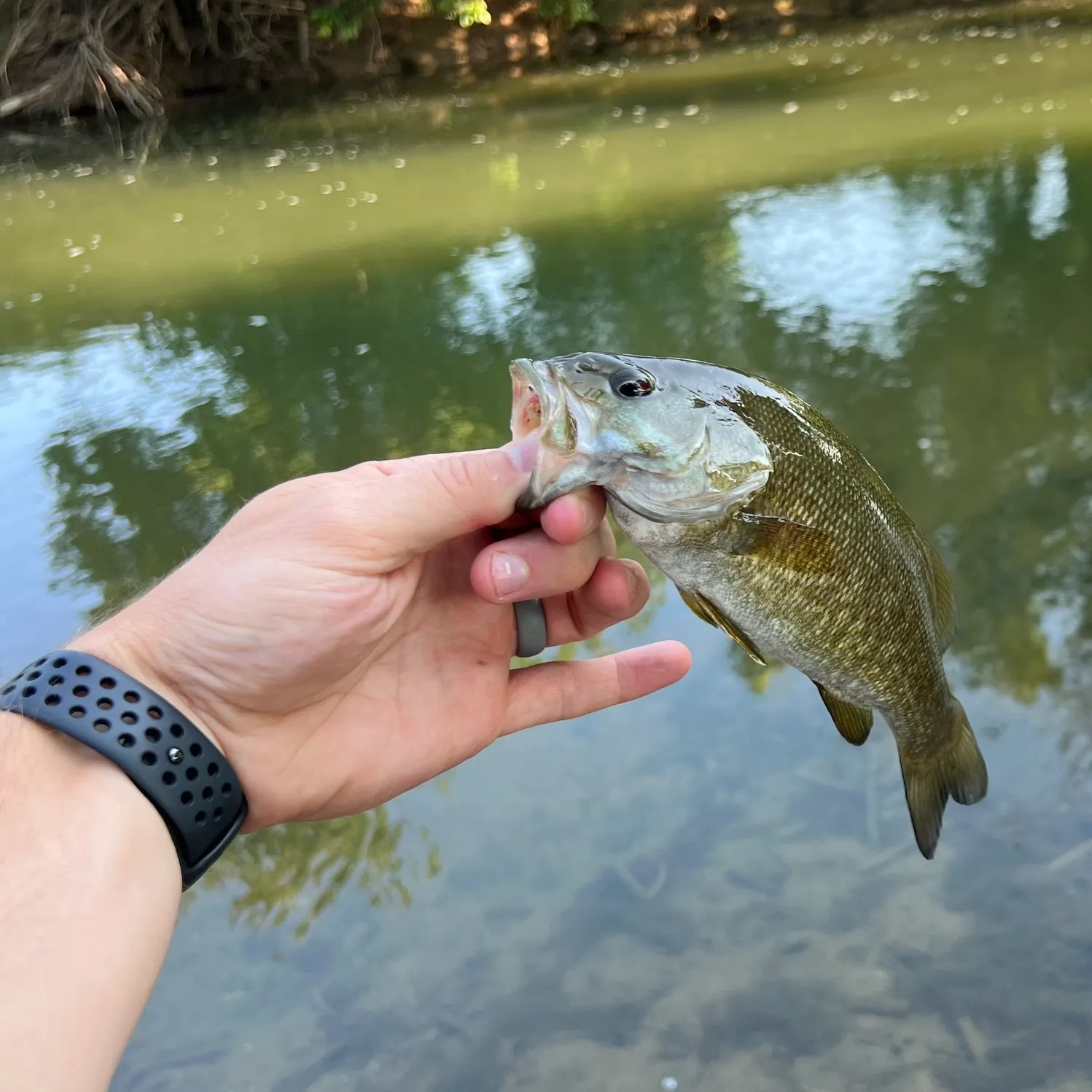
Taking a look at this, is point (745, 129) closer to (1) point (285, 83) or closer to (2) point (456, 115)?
(2) point (456, 115)

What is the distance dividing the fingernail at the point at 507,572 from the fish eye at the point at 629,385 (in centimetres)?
31

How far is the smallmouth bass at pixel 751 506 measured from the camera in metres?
1.62

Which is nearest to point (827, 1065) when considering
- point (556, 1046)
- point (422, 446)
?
point (556, 1046)

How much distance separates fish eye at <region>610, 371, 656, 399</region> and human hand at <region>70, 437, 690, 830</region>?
164 millimetres

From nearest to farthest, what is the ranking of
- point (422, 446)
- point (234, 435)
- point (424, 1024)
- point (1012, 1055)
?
point (1012, 1055) → point (424, 1024) → point (422, 446) → point (234, 435)

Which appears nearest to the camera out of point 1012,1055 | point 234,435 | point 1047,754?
point 1012,1055

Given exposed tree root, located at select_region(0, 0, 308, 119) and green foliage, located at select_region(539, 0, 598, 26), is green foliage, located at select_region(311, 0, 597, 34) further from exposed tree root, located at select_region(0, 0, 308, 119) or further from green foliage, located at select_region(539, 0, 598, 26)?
exposed tree root, located at select_region(0, 0, 308, 119)

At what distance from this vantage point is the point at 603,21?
646 inches

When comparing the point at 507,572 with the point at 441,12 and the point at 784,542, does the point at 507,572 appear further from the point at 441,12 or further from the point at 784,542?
the point at 441,12

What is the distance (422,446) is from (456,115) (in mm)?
9044

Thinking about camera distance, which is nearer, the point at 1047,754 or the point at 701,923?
the point at 701,923

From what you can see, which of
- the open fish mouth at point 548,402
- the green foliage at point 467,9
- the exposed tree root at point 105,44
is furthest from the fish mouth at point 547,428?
the exposed tree root at point 105,44

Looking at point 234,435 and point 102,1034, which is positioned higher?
point 102,1034

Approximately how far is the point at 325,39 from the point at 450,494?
Result: 677 inches
